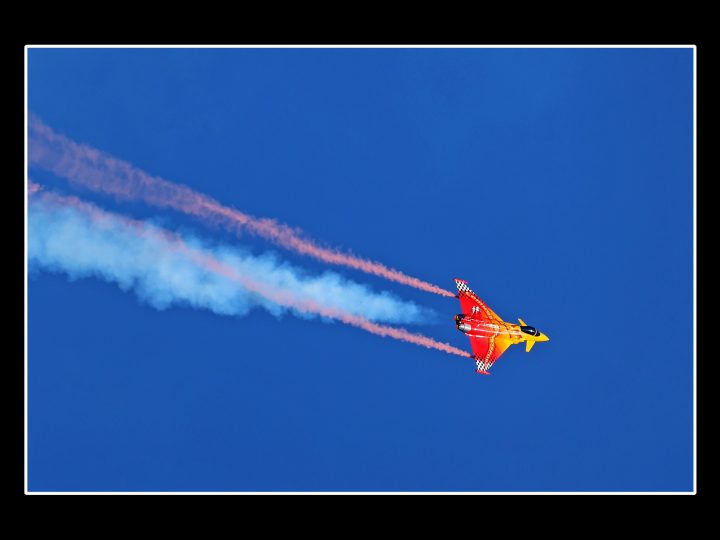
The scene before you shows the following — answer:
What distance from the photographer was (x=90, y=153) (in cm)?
5547

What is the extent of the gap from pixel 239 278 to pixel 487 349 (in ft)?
34.9

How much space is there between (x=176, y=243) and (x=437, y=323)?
11.2m

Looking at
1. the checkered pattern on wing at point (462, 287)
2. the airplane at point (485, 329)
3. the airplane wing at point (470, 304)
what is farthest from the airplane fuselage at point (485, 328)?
the checkered pattern on wing at point (462, 287)

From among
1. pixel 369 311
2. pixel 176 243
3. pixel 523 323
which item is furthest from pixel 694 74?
pixel 176 243

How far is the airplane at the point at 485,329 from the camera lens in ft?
183

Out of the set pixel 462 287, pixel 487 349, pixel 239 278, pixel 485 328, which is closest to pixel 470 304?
pixel 462 287

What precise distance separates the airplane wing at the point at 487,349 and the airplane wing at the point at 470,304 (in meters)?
0.87

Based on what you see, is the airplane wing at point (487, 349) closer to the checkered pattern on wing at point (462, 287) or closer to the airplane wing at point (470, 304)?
the airplane wing at point (470, 304)

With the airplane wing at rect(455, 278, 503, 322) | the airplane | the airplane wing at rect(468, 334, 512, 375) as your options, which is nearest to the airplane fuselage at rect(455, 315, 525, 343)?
the airplane

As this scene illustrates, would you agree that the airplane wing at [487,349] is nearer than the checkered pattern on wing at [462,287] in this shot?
No

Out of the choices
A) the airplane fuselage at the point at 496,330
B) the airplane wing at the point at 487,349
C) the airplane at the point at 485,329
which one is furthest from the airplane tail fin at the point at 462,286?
the airplane wing at the point at 487,349

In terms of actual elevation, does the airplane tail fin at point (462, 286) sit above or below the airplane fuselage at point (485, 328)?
above

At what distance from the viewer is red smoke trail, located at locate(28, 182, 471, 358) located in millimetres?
54656

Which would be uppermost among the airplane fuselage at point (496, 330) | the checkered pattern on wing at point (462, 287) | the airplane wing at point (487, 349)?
the checkered pattern on wing at point (462, 287)
